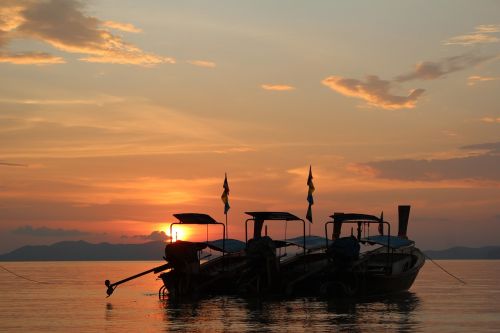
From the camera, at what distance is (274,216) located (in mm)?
61500

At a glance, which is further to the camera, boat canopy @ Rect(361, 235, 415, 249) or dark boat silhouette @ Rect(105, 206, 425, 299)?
boat canopy @ Rect(361, 235, 415, 249)

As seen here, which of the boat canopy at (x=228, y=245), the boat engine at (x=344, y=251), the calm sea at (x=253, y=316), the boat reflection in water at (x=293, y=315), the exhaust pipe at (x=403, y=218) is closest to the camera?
the boat reflection in water at (x=293, y=315)

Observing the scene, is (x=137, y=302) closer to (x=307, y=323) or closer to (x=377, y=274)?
(x=377, y=274)

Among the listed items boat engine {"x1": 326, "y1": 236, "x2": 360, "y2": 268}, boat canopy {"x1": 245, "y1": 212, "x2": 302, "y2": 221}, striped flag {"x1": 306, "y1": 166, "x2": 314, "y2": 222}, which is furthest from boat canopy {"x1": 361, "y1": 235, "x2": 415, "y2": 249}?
boat canopy {"x1": 245, "y1": 212, "x2": 302, "y2": 221}

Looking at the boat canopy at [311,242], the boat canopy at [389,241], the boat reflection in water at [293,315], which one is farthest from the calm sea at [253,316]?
the boat canopy at [311,242]

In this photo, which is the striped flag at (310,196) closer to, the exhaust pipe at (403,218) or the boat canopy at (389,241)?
the boat canopy at (389,241)

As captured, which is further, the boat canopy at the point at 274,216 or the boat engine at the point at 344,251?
the boat canopy at the point at 274,216

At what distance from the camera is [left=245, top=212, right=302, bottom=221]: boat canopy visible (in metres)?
61.0

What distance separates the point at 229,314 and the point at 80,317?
343 inches

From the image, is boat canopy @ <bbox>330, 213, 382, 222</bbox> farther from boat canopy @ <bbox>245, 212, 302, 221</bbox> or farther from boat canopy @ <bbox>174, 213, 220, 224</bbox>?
boat canopy @ <bbox>174, 213, 220, 224</bbox>

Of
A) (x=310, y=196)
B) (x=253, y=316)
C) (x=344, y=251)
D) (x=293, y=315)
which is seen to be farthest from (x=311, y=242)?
(x=253, y=316)

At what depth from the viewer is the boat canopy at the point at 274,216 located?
200ft

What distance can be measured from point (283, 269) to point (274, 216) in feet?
15.4

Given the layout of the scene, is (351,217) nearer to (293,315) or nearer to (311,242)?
(311,242)
